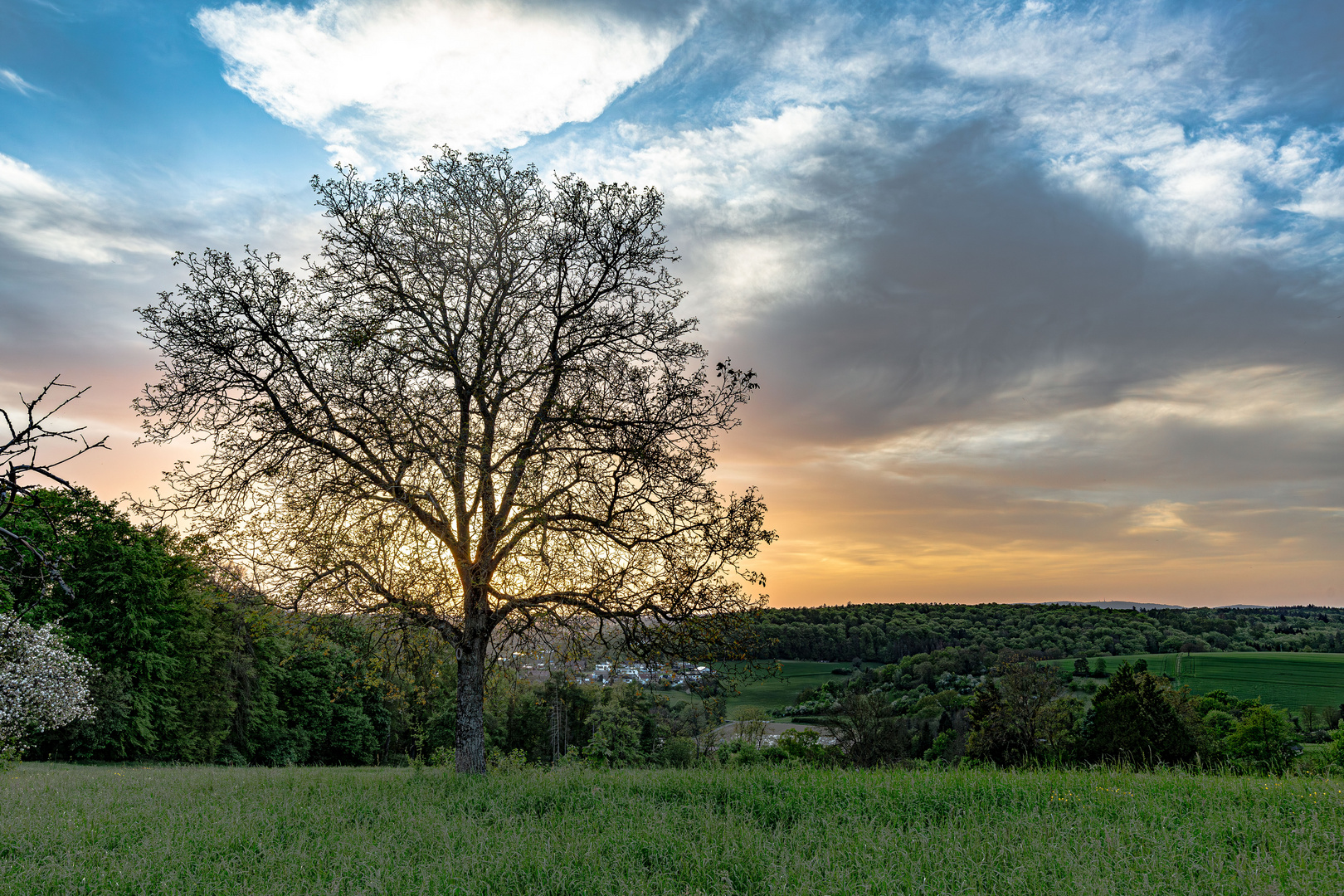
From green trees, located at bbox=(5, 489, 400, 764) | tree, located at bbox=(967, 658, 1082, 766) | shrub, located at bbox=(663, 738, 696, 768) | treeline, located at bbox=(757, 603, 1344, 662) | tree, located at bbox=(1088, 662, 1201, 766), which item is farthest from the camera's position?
treeline, located at bbox=(757, 603, 1344, 662)

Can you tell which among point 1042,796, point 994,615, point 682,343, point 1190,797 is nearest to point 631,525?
point 682,343

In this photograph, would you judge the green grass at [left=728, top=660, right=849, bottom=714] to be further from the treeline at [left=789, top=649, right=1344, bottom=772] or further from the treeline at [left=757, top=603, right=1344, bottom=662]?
the treeline at [left=789, top=649, right=1344, bottom=772]

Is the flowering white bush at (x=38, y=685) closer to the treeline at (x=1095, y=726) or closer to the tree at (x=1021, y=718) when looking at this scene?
the treeline at (x=1095, y=726)

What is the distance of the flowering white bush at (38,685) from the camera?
89.7 ft

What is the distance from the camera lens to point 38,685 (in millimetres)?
29203

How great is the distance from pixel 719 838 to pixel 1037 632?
138m

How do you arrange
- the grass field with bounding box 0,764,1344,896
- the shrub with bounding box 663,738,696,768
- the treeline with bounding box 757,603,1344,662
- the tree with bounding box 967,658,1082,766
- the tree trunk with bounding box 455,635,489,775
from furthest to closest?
1. the treeline with bounding box 757,603,1344,662
2. the shrub with bounding box 663,738,696,768
3. the tree with bounding box 967,658,1082,766
4. the tree trunk with bounding box 455,635,489,775
5. the grass field with bounding box 0,764,1344,896

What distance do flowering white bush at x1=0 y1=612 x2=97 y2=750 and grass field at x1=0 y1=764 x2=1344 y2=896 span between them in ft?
67.6

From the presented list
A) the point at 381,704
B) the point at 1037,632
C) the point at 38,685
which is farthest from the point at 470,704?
the point at 1037,632

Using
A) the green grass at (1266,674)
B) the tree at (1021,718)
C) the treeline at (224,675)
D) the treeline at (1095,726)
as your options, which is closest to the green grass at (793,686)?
the green grass at (1266,674)

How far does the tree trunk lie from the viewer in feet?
48.0

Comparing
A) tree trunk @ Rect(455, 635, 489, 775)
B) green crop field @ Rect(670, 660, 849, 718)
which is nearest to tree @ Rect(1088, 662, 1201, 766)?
tree trunk @ Rect(455, 635, 489, 775)

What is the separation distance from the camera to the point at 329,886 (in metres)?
7.26

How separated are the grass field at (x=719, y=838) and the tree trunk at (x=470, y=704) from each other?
81.8 inches
